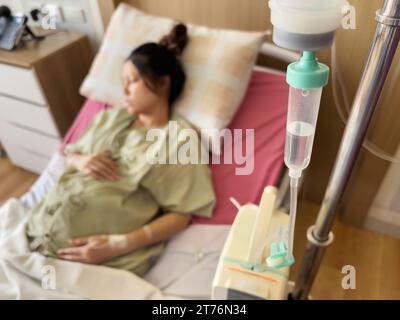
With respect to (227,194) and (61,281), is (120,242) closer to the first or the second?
(61,281)

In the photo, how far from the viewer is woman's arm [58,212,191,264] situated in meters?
0.98

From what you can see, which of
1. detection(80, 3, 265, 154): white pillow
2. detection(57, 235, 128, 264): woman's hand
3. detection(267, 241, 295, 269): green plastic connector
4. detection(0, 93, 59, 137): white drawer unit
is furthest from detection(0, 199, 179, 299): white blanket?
detection(0, 93, 59, 137): white drawer unit

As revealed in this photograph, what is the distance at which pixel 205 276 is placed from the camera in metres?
0.97

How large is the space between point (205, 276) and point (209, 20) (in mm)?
918

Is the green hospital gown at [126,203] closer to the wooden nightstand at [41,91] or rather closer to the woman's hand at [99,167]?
the woman's hand at [99,167]

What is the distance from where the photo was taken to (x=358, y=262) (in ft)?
3.33

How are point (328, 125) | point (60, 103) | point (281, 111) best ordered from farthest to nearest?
1. point (60, 103)
2. point (281, 111)
3. point (328, 125)

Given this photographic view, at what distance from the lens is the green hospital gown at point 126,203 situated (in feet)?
3.34

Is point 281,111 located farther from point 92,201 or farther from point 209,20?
point 92,201

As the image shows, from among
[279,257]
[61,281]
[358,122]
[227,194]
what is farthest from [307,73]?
[61,281]

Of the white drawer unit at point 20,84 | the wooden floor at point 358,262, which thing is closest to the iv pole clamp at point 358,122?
the wooden floor at point 358,262

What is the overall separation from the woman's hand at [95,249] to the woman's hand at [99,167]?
200 millimetres

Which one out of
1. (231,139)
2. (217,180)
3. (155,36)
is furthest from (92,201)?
(155,36)

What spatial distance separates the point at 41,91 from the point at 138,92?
71cm
